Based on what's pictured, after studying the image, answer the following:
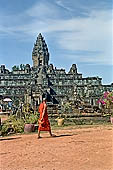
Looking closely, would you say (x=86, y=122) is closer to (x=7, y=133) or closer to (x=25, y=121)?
(x=25, y=121)

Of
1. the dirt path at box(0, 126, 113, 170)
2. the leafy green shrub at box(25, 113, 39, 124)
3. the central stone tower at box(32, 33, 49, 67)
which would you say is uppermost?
the central stone tower at box(32, 33, 49, 67)

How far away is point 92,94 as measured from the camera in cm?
4794

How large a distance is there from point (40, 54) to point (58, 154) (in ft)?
170

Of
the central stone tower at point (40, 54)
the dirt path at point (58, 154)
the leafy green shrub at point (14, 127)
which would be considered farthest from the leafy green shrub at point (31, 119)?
the central stone tower at point (40, 54)

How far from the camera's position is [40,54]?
58906 millimetres

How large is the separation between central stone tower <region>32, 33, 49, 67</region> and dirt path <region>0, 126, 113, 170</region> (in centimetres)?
4944

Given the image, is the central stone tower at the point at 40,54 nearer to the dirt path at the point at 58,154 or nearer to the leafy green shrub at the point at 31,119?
the leafy green shrub at the point at 31,119

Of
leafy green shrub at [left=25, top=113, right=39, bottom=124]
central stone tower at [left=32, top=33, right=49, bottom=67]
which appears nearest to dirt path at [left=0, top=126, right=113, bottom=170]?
leafy green shrub at [left=25, top=113, right=39, bottom=124]

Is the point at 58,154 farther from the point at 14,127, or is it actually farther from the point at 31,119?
the point at 31,119

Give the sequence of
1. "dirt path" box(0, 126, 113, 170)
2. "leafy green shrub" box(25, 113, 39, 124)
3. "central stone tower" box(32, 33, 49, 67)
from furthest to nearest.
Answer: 1. "central stone tower" box(32, 33, 49, 67)
2. "leafy green shrub" box(25, 113, 39, 124)
3. "dirt path" box(0, 126, 113, 170)

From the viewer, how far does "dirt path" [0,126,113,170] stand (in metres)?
6.45

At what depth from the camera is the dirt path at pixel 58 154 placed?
645 cm

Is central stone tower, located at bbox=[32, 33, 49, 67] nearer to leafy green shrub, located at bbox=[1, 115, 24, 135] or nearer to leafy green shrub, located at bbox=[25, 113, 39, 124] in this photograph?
leafy green shrub, located at bbox=[25, 113, 39, 124]

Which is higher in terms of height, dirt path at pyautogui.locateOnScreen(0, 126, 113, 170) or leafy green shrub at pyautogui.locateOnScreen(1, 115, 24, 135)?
leafy green shrub at pyautogui.locateOnScreen(1, 115, 24, 135)
